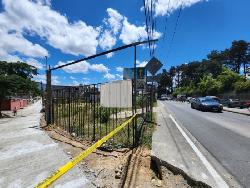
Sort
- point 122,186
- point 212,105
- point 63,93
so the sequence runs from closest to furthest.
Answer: point 122,186, point 63,93, point 212,105

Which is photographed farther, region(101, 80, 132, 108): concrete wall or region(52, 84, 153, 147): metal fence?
region(52, 84, 153, 147): metal fence

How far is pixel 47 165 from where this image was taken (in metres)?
6.79

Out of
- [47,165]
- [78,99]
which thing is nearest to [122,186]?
[47,165]

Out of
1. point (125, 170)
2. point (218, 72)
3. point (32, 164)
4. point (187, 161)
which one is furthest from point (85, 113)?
point (218, 72)

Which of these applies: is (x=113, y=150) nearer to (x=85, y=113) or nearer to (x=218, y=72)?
(x=85, y=113)

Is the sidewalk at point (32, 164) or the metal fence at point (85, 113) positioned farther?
the metal fence at point (85, 113)

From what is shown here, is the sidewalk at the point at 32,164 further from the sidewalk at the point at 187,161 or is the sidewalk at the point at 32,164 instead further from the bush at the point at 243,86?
the bush at the point at 243,86

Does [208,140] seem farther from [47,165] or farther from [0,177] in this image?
[0,177]

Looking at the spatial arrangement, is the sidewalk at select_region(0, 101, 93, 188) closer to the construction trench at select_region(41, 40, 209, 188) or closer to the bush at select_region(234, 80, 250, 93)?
the construction trench at select_region(41, 40, 209, 188)

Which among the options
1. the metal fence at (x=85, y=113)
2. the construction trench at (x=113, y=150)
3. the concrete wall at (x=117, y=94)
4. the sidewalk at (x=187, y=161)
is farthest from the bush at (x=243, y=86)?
the concrete wall at (x=117, y=94)

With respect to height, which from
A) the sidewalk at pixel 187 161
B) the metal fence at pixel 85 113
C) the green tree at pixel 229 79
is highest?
the green tree at pixel 229 79

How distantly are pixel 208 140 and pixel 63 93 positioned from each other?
599 centimetres

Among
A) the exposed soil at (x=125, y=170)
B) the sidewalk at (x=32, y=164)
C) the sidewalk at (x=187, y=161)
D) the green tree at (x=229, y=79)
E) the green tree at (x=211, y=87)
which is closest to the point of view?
the exposed soil at (x=125, y=170)

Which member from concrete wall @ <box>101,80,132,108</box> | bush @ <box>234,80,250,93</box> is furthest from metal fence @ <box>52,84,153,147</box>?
bush @ <box>234,80,250,93</box>
